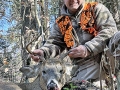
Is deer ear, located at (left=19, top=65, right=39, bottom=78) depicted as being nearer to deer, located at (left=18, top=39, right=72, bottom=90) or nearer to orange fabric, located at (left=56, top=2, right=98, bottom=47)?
deer, located at (left=18, top=39, right=72, bottom=90)

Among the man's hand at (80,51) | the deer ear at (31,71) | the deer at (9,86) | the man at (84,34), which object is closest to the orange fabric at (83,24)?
the man at (84,34)

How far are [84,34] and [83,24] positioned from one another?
183 mm

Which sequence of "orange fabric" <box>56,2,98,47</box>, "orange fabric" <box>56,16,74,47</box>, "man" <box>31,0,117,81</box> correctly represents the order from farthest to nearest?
"orange fabric" <box>56,16,74,47</box> → "orange fabric" <box>56,2,98,47</box> → "man" <box>31,0,117,81</box>

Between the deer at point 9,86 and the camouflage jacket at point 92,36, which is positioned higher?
the camouflage jacket at point 92,36

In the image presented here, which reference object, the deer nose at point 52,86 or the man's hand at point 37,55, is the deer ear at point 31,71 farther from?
the deer nose at point 52,86

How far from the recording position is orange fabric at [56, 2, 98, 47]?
18.6 ft

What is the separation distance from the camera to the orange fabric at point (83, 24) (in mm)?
5664

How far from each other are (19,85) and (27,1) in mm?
5997

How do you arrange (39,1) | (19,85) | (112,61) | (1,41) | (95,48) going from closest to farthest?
(112,61)
(95,48)
(19,85)
(39,1)
(1,41)

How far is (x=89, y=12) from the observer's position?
575 centimetres

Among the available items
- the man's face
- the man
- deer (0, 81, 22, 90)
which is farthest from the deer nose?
the man's face

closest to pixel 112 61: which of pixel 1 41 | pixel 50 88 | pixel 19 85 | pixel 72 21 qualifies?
pixel 50 88

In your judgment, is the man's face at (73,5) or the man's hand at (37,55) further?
the man's face at (73,5)

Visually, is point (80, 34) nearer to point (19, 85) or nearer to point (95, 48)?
point (95, 48)
